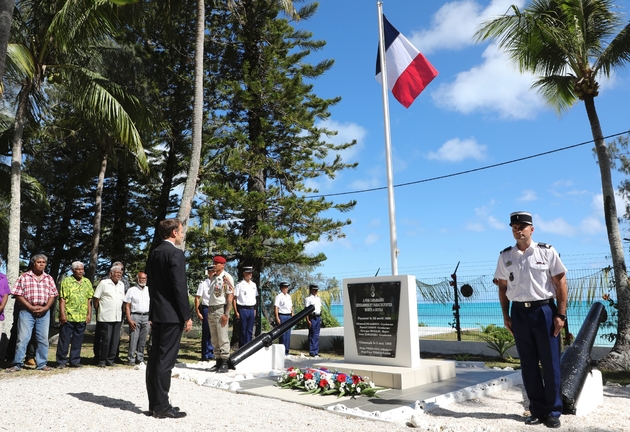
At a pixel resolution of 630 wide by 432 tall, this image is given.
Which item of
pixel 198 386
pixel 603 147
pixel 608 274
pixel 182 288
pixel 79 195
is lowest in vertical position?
pixel 198 386

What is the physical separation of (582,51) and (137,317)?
10.0 metres

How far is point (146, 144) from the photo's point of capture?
722 inches

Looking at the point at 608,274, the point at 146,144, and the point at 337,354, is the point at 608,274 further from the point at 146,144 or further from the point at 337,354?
the point at 146,144

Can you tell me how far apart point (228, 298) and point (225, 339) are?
714 millimetres

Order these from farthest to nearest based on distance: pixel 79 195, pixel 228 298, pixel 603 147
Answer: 1. pixel 79 195
2. pixel 603 147
3. pixel 228 298

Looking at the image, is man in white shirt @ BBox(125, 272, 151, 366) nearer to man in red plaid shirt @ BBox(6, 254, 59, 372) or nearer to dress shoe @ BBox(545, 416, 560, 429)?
man in red plaid shirt @ BBox(6, 254, 59, 372)

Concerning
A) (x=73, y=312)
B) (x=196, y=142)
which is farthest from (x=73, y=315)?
(x=196, y=142)

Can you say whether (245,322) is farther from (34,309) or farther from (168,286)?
(168,286)

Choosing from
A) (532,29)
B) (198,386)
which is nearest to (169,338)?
(198,386)

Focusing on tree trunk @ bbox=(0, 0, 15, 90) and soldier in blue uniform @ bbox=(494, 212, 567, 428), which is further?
tree trunk @ bbox=(0, 0, 15, 90)

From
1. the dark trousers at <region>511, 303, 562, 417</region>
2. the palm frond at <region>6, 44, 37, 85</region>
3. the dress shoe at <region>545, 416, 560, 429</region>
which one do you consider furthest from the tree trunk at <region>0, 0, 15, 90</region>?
the dress shoe at <region>545, 416, 560, 429</region>

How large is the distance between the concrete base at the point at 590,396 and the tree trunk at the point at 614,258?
4444 mm

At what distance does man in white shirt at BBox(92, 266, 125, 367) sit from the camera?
29.9ft

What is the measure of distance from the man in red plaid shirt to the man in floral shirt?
0.96ft
